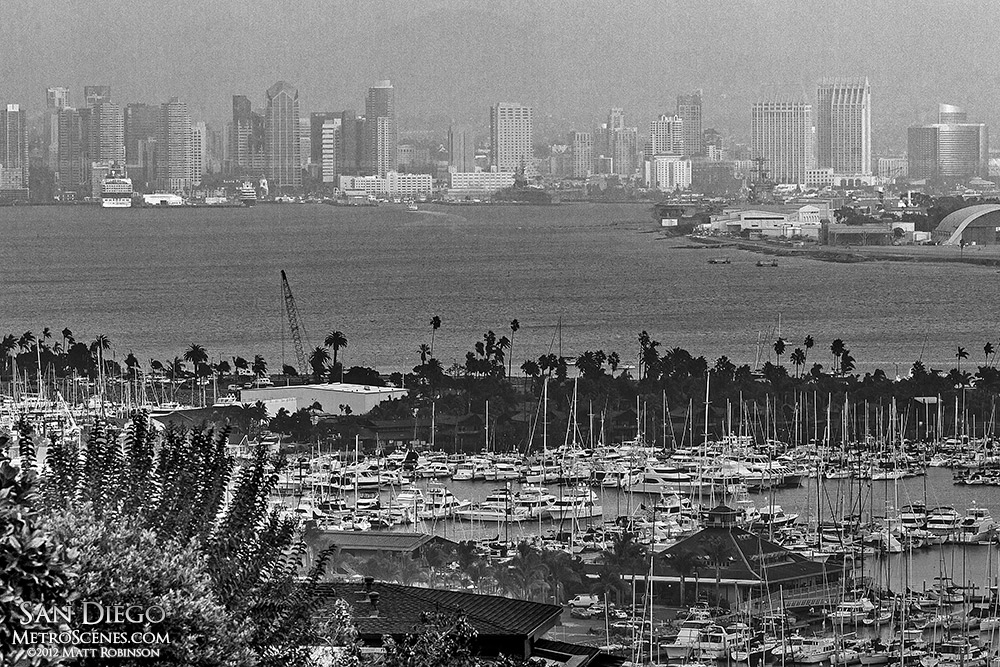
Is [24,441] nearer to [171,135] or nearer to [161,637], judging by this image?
[161,637]

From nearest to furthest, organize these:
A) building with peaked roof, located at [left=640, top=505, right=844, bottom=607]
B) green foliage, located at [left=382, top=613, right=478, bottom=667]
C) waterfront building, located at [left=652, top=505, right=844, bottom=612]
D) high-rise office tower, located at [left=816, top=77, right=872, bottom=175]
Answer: green foliage, located at [left=382, top=613, right=478, bottom=667], waterfront building, located at [left=652, top=505, right=844, bottom=612], building with peaked roof, located at [left=640, top=505, right=844, bottom=607], high-rise office tower, located at [left=816, top=77, right=872, bottom=175]

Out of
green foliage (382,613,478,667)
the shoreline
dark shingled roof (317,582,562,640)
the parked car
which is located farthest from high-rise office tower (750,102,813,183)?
green foliage (382,613,478,667)

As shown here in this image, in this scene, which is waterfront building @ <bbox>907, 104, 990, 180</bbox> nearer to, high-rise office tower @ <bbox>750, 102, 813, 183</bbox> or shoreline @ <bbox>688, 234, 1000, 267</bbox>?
high-rise office tower @ <bbox>750, 102, 813, 183</bbox>

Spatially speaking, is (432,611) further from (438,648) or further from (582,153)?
(582,153)

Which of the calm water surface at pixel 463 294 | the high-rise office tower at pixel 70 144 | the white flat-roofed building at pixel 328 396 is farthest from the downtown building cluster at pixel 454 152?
the white flat-roofed building at pixel 328 396

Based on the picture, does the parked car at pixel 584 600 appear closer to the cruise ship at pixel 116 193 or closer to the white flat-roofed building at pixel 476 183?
the cruise ship at pixel 116 193

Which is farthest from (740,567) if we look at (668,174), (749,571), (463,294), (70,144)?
(668,174)
